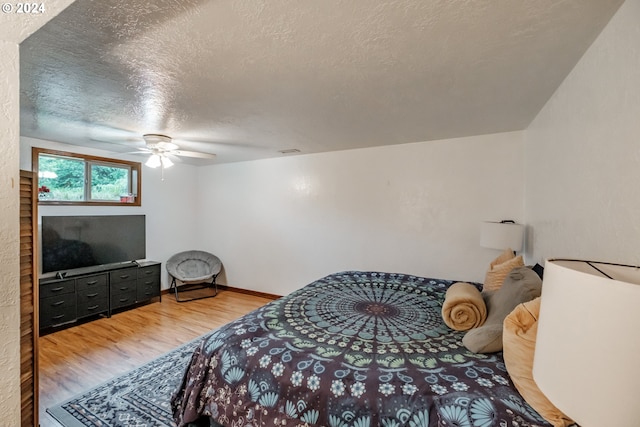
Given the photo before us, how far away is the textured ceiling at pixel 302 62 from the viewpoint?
1190mm

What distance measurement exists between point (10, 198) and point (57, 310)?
356 cm

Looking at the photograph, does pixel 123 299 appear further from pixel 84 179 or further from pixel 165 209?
pixel 84 179

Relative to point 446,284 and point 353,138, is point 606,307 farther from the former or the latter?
point 353,138

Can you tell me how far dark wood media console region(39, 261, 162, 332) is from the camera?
10.3 feet

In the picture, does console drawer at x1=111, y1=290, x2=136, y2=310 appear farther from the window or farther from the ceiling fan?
the ceiling fan

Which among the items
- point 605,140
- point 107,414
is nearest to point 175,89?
point 107,414

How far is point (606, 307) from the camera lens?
1.73ft

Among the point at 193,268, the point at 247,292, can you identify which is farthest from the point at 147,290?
the point at 247,292

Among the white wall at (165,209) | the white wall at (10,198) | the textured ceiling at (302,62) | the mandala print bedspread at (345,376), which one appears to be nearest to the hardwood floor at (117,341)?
the white wall at (165,209)

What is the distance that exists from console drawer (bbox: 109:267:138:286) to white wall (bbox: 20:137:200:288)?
580mm

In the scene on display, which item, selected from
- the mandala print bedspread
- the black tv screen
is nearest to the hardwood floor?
the black tv screen

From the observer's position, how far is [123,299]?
149 inches

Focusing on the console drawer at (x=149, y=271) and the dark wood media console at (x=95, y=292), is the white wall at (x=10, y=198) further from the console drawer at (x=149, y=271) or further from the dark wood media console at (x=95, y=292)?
the console drawer at (x=149, y=271)

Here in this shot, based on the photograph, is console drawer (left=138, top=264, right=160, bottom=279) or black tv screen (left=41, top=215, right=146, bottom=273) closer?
black tv screen (left=41, top=215, right=146, bottom=273)
